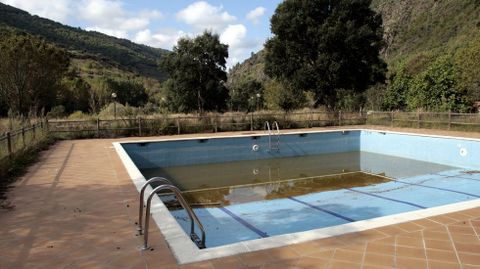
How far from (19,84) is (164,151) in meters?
9.77

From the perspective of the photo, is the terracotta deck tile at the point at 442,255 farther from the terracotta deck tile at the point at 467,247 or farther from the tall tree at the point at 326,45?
the tall tree at the point at 326,45


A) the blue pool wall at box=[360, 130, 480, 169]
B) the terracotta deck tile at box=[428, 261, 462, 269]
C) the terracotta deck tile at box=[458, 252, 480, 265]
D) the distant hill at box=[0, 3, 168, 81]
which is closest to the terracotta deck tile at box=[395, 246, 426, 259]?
the terracotta deck tile at box=[428, 261, 462, 269]

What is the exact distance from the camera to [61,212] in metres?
4.96

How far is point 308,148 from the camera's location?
1415 cm

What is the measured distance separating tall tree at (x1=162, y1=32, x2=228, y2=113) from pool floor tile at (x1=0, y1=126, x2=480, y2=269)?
23.7 m

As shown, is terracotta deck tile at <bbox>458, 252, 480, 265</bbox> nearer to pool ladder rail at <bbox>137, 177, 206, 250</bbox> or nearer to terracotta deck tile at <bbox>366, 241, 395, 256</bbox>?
terracotta deck tile at <bbox>366, 241, 395, 256</bbox>

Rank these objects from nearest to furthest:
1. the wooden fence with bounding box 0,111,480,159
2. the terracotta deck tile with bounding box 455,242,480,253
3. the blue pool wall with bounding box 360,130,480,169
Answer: the terracotta deck tile with bounding box 455,242,480,253 → the blue pool wall with bounding box 360,130,480,169 → the wooden fence with bounding box 0,111,480,159

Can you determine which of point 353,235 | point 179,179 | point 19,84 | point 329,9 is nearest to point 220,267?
point 353,235

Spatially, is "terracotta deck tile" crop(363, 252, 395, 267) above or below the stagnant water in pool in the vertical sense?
above

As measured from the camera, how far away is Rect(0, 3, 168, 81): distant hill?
144ft

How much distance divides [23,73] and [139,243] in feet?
56.0

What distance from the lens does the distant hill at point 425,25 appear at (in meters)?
43.3

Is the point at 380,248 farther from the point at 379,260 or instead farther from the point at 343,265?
the point at 343,265

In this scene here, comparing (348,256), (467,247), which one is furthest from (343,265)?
(467,247)
